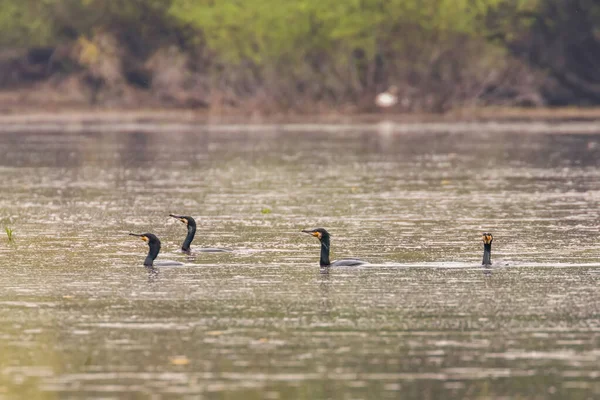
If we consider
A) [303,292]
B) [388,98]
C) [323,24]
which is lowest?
[303,292]

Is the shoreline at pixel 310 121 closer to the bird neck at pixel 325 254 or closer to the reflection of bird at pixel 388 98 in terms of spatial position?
the reflection of bird at pixel 388 98

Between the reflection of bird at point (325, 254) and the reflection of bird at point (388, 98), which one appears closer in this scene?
the reflection of bird at point (325, 254)

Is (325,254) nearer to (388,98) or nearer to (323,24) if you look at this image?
(388,98)

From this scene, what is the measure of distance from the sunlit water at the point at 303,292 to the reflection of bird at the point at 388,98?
5849 cm

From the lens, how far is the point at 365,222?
87.9ft

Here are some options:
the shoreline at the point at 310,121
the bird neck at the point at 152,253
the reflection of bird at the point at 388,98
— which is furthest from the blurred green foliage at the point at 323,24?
the bird neck at the point at 152,253

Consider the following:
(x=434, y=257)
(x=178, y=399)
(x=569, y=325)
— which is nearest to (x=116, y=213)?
(x=434, y=257)

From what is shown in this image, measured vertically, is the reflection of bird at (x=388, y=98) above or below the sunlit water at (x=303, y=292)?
above

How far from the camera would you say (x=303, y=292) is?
17703 millimetres

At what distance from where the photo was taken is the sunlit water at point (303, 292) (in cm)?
1288

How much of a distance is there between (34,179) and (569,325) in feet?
88.3

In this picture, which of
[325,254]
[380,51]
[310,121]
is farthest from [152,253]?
[380,51]

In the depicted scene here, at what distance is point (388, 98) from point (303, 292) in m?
79.9

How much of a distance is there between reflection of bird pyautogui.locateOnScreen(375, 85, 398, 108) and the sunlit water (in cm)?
5849
